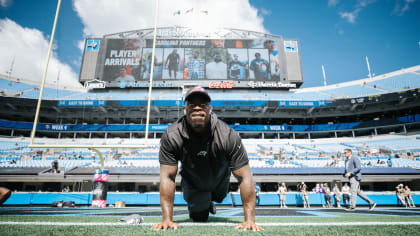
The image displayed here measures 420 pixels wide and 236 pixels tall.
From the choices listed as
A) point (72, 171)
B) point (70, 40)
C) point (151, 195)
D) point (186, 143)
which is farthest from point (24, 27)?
point (72, 171)

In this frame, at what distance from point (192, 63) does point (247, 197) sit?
33.3 m

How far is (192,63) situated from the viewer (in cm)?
3406

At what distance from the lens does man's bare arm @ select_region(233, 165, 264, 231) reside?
2205mm

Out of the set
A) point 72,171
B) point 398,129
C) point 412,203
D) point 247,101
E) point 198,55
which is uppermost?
point 198,55

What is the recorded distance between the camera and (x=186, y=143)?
8.21 ft

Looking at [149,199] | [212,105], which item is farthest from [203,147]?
[212,105]

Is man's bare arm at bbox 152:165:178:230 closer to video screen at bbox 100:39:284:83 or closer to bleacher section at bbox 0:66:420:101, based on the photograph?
bleacher section at bbox 0:66:420:101

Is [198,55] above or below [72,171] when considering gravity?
above

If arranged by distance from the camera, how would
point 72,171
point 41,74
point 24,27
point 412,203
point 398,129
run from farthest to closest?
point 398,129 → point 72,171 → point 412,203 → point 41,74 → point 24,27

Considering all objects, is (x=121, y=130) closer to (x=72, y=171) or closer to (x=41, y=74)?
(x=72, y=171)

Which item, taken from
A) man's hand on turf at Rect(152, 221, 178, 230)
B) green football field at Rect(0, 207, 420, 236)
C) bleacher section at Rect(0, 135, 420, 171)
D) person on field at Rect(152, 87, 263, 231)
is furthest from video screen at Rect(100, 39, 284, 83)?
man's hand on turf at Rect(152, 221, 178, 230)

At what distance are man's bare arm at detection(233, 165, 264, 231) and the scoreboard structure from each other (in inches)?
1230

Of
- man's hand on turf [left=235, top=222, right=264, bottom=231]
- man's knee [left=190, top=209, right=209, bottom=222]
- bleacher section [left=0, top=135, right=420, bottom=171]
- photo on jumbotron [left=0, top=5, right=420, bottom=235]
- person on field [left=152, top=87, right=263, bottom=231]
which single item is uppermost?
photo on jumbotron [left=0, top=5, right=420, bottom=235]

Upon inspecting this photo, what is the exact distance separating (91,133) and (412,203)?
37434 millimetres
